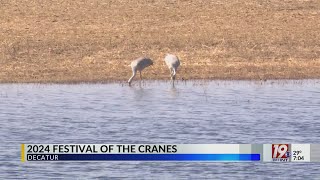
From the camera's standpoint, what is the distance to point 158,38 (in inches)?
1309

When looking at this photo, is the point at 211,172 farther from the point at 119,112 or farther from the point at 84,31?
the point at 84,31

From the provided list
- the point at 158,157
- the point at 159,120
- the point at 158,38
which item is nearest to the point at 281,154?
the point at 158,157

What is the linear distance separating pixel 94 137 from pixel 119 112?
3208mm

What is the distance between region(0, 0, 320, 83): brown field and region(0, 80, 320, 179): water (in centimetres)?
155

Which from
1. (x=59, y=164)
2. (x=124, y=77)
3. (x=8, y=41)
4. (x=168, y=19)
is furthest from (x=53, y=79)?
(x=59, y=164)

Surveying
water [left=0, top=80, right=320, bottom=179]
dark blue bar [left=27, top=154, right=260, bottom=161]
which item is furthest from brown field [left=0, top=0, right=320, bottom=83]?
dark blue bar [left=27, top=154, right=260, bottom=161]

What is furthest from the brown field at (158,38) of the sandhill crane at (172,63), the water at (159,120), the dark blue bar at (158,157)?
the dark blue bar at (158,157)

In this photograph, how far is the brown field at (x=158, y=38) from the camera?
29.6m

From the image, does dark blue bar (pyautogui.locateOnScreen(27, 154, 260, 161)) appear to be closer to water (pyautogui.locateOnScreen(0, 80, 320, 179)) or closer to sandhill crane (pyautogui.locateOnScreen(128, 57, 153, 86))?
water (pyautogui.locateOnScreen(0, 80, 320, 179))

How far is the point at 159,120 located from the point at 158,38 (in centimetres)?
1085

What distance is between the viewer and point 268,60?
1203 inches

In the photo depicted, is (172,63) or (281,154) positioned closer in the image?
(281,154)

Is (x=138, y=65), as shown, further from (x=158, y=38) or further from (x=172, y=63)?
(x=158, y=38)

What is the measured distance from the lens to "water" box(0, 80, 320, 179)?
17.7 meters
